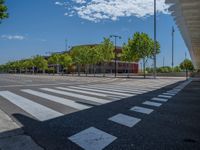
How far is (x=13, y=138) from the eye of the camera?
555 cm

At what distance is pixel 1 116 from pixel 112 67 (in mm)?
106365

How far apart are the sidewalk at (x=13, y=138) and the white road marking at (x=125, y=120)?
8.11ft

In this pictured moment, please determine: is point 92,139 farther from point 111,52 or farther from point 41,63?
point 41,63

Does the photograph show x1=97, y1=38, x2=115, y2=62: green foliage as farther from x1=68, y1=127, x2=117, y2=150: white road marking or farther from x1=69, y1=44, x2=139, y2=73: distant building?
x1=68, y1=127, x2=117, y2=150: white road marking

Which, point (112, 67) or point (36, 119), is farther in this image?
point (112, 67)

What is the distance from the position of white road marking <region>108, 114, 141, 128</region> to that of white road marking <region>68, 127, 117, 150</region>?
1065 millimetres

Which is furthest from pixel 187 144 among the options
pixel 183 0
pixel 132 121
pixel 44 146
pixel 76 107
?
pixel 183 0

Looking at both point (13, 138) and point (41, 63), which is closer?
point (13, 138)

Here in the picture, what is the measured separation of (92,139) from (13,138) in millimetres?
1596

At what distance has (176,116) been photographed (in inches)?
325

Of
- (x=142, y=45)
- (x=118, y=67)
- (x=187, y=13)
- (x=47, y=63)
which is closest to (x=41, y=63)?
(x=47, y=63)

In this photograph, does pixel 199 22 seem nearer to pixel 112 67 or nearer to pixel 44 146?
pixel 44 146

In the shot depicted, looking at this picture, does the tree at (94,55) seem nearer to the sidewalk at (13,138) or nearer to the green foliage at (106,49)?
the green foliage at (106,49)

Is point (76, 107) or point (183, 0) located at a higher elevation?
point (183, 0)
